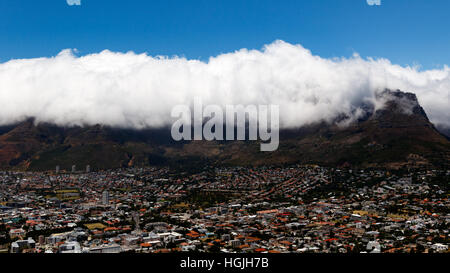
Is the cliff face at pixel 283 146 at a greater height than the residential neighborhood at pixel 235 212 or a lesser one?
greater

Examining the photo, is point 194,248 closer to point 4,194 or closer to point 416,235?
point 416,235

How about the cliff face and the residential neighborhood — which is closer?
the residential neighborhood

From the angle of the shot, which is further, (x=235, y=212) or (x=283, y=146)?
(x=283, y=146)

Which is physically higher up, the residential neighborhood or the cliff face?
the cliff face

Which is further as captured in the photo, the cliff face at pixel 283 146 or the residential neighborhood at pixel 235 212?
the cliff face at pixel 283 146

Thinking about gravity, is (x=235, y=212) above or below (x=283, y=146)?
below
